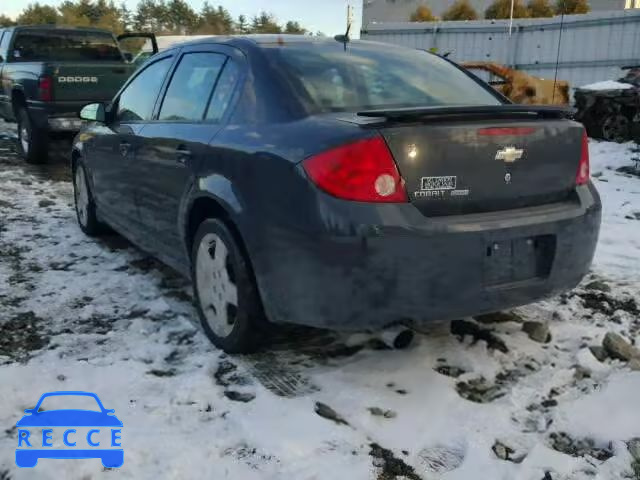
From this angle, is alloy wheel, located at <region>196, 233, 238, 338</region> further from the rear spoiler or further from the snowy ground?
the rear spoiler

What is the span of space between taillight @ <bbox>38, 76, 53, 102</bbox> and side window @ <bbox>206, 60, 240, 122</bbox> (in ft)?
19.7

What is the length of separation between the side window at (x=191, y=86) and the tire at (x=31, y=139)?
5734 mm

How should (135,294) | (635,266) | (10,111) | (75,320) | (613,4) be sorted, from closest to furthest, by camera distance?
1. (75,320)
2. (135,294)
3. (635,266)
4. (10,111)
5. (613,4)

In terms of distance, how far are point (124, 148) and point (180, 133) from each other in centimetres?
90

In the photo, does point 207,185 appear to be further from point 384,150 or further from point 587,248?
point 587,248

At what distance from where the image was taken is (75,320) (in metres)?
3.69

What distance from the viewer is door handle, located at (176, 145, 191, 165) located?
3453 millimetres

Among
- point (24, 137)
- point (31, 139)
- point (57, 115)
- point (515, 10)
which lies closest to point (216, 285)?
point (57, 115)

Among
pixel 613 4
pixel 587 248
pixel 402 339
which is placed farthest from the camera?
pixel 613 4

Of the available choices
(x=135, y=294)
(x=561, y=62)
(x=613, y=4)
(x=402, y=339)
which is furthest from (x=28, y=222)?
(x=613, y=4)

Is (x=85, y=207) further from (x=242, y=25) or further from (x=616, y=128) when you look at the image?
(x=242, y=25)

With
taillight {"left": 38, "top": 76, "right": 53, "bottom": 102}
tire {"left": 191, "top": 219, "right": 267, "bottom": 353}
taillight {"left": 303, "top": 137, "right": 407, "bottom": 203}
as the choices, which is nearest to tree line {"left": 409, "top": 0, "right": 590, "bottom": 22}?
taillight {"left": 38, "top": 76, "right": 53, "bottom": 102}

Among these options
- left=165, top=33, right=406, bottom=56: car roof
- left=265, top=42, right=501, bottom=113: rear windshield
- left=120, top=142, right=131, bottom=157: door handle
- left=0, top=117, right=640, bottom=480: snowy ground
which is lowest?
left=0, top=117, right=640, bottom=480: snowy ground

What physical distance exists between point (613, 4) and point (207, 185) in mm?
40494
